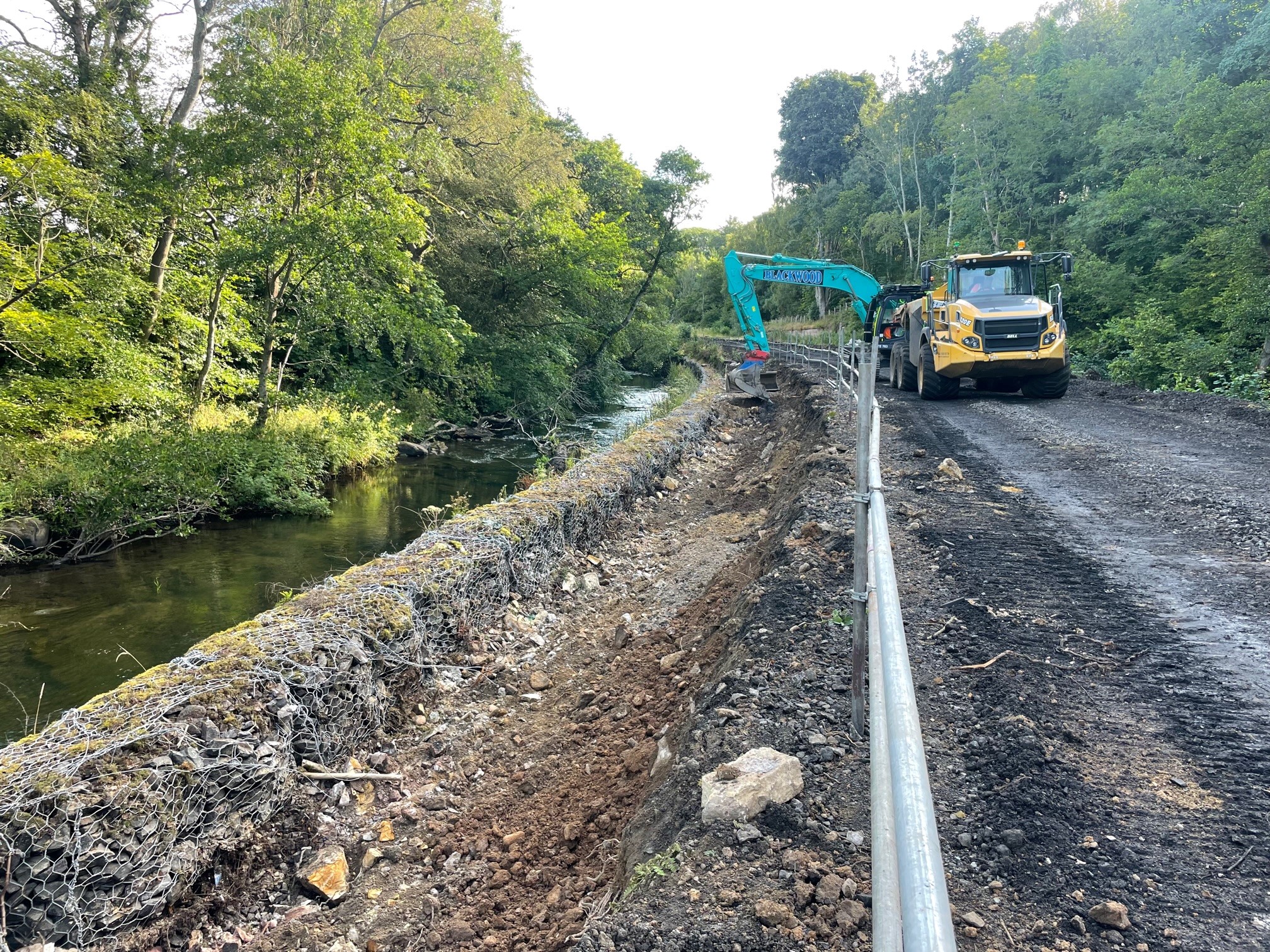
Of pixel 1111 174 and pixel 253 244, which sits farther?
pixel 1111 174

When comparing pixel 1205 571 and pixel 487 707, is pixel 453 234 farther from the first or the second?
pixel 1205 571

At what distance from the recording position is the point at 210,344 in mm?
12836

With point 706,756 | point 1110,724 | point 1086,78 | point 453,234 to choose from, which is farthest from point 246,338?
point 1086,78

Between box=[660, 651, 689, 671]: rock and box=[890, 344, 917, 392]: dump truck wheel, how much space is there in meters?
11.6

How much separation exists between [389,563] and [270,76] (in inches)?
387

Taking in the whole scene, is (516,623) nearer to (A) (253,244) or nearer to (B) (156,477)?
(B) (156,477)

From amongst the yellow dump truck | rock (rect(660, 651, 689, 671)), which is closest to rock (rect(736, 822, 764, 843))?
rock (rect(660, 651, 689, 671))

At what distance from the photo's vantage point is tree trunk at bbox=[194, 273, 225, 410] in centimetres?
1277

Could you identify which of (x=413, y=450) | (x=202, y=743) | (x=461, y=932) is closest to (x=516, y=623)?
(x=202, y=743)

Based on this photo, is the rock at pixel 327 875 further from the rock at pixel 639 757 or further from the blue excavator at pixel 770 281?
the blue excavator at pixel 770 281

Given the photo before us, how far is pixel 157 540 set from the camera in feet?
30.2

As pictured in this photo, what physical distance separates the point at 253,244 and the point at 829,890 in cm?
1313

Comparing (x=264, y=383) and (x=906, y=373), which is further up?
(x=264, y=383)

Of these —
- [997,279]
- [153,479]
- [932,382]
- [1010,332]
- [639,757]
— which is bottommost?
[639,757]
